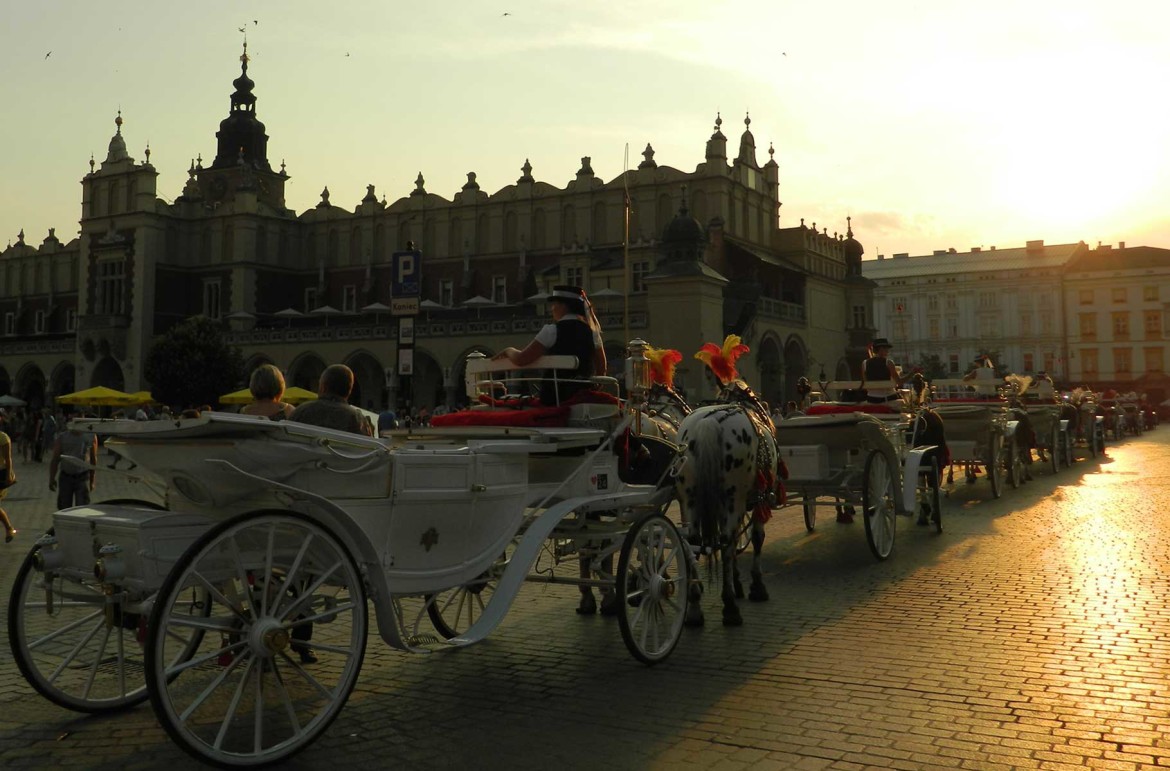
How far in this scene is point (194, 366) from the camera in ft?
158

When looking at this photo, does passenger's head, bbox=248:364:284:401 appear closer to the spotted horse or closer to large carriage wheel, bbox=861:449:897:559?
the spotted horse

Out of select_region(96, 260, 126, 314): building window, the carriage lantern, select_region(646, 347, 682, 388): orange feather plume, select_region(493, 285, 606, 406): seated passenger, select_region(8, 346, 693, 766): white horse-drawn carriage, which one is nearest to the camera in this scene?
select_region(8, 346, 693, 766): white horse-drawn carriage

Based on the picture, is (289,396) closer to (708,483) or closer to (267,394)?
(708,483)

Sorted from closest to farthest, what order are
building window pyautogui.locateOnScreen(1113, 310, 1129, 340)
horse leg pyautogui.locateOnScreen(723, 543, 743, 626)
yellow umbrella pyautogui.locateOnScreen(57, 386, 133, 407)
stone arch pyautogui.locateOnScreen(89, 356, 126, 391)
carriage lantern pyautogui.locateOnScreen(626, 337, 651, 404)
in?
carriage lantern pyautogui.locateOnScreen(626, 337, 651, 404) → horse leg pyautogui.locateOnScreen(723, 543, 743, 626) → yellow umbrella pyautogui.locateOnScreen(57, 386, 133, 407) → stone arch pyautogui.locateOnScreen(89, 356, 126, 391) → building window pyautogui.locateOnScreen(1113, 310, 1129, 340)

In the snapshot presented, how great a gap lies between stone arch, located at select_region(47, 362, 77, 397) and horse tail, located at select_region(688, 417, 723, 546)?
2455 inches

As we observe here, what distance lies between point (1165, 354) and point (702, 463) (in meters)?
82.5

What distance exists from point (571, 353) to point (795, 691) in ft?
8.25

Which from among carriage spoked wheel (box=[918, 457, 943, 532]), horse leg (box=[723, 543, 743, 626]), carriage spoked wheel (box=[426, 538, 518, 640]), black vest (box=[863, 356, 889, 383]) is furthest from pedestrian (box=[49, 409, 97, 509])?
carriage spoked wheel (box=[918, 457, 943, 532])

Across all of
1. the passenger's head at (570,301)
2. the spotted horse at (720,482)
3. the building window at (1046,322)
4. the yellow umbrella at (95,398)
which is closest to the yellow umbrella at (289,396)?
the yellow umbrella at (95,398)

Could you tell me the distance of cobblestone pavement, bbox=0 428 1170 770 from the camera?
4.65 metres

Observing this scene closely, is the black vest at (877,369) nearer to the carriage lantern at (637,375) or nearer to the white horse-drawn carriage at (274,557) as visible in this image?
the carriage lantern at (637,375)

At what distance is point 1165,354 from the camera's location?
256 feet

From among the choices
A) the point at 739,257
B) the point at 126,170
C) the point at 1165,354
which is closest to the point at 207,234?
the point at 126,170

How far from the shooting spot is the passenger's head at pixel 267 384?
6141 millimetres
